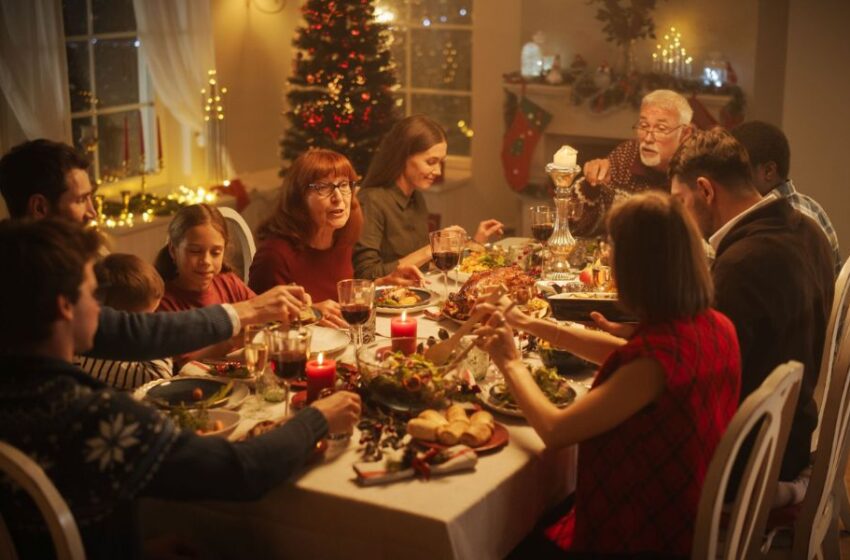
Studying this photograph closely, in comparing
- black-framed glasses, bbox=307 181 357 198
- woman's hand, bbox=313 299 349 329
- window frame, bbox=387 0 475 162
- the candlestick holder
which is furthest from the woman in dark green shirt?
window frame, bbox=387 0 475 162

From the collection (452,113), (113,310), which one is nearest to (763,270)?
(113,310)

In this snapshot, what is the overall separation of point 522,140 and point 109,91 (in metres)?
2.35

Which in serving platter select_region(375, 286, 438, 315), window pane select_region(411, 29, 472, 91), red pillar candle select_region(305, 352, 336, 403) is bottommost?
serving platter select_region(375, 286, 438, 315)

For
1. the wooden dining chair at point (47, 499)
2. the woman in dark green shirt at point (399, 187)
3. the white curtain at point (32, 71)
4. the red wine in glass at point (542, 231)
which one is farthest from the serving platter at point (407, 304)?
the white curtain at point (32, 71)

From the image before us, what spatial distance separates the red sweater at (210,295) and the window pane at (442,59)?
12.2ft

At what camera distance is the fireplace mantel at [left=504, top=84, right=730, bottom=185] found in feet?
19.0

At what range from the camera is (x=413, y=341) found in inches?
92.3

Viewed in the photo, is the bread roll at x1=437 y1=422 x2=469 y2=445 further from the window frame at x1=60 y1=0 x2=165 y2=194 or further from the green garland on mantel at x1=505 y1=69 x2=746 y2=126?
the green garland on mantel at x1=505 y1=69 x2=746 y2=126

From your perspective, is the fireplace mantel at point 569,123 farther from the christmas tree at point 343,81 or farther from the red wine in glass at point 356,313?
the red wine in glass at point 356,313

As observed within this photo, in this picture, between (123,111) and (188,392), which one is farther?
(123,111)

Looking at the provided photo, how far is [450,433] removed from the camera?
1.92 meters

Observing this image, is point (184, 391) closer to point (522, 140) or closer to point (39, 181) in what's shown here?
point (39, 181)

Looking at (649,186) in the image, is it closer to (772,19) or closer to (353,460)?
(772,19)

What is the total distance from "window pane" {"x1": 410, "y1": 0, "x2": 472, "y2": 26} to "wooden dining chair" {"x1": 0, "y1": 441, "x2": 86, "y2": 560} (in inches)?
201
